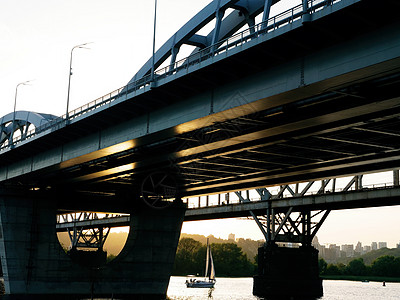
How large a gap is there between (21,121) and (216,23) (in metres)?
40.6

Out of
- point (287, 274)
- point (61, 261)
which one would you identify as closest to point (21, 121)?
point (61, 261)

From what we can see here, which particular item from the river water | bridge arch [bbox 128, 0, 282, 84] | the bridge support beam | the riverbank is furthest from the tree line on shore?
bridge arch [bbox 128, 0, 282, 84]

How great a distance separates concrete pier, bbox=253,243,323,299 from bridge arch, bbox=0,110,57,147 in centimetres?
3075

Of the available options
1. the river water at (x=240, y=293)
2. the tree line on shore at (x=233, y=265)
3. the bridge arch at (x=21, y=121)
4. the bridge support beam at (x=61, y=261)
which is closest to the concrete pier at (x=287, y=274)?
the river water at (x=240, y=293)

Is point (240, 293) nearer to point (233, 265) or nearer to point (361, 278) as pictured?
point (233, 265)

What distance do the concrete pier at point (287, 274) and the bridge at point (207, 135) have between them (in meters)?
0.34

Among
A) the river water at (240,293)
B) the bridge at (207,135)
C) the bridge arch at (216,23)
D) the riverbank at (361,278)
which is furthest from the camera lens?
the riverbank at (361,278)

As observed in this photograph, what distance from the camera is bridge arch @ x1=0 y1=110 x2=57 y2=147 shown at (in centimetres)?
5420

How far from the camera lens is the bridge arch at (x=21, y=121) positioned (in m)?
54.2

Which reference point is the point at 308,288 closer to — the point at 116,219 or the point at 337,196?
the point at 337,196

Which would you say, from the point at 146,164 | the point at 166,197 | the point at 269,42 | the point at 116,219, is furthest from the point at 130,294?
the point at 116,219

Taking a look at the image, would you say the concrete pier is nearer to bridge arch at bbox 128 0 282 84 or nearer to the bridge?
the bridge

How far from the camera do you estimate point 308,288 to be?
69.1m

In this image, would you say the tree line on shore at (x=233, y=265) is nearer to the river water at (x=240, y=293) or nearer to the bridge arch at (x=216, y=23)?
the river water at (x=240, y=293)
